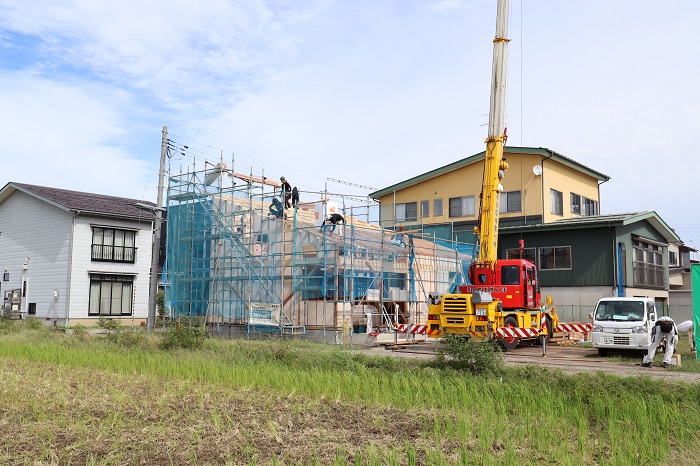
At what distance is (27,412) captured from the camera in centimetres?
786

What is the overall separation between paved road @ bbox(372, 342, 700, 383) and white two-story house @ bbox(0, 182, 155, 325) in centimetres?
1675

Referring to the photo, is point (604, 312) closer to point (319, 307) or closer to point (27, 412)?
point (319, 307)

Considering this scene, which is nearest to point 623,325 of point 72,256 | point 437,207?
point 437,207

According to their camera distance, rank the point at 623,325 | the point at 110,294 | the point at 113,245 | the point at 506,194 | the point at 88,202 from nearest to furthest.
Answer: the point at 623,325 < the point at 110,294 < the point at 113,245 < the point at 88,202 < the point at 506,194

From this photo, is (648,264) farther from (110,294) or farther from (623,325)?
(110,294)

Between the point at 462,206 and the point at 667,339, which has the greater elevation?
the point at 462,206

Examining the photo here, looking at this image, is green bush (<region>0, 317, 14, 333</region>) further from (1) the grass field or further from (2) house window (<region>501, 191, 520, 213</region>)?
(2) house window (<region>501, 191, 520, 213</region>)

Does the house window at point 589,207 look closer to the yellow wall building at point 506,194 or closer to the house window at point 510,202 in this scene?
the yellow wall building at point 506,194

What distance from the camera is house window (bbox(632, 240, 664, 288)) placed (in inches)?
1171

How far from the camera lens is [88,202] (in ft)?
102

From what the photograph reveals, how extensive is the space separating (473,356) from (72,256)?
23.4m

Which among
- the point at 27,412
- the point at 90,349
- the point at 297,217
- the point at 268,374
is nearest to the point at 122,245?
the point at 297,217

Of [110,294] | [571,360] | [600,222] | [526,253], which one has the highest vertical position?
[600,222]

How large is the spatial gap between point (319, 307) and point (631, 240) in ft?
53.6
